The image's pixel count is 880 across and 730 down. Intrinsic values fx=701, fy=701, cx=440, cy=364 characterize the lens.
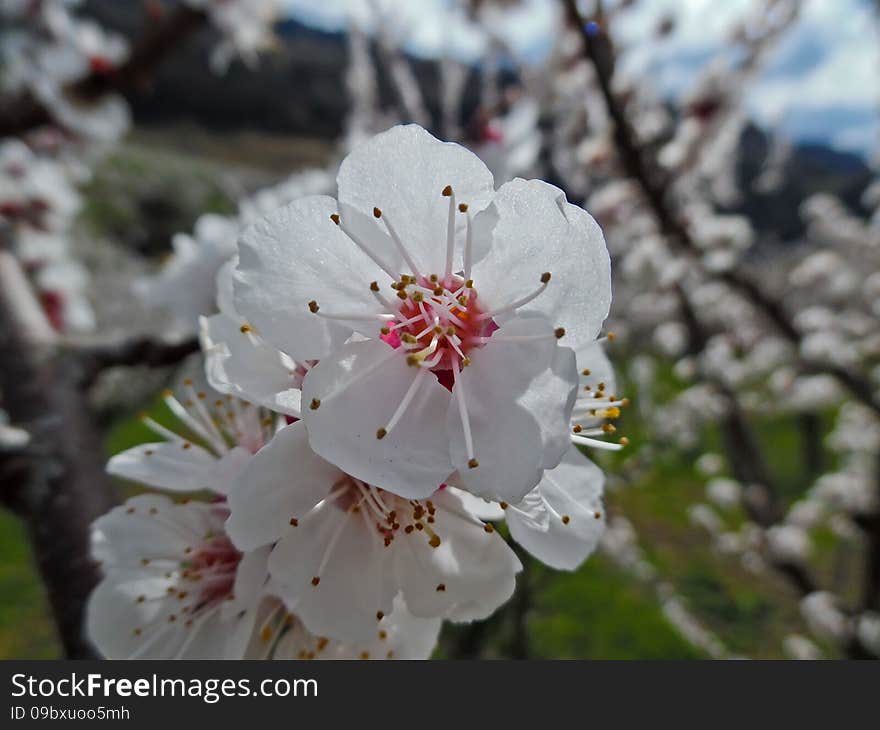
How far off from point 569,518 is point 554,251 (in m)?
0.17

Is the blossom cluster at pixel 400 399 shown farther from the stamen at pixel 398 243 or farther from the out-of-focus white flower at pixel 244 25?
the out-of-focus white flower at pixel 244 25

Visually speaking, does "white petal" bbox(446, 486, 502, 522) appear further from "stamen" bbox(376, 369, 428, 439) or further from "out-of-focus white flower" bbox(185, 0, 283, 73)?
"out-of-focus white flower" bbox(185, 0, 283, 73)

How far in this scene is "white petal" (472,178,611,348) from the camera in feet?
1.23

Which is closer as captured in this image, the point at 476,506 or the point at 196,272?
the point at 476,506

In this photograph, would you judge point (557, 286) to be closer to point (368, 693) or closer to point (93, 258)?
point (368, 693)

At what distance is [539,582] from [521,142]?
838mm

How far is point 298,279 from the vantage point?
391 mm

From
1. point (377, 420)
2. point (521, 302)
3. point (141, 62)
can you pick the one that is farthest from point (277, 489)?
point (141, 62)

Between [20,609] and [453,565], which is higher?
[453,565]

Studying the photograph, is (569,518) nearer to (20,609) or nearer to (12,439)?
(12,439)

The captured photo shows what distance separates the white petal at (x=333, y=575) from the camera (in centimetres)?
43

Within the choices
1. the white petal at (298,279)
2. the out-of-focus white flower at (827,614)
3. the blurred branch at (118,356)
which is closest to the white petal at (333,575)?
the white petal at (298,279)

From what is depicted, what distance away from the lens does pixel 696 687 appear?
2.10 feet

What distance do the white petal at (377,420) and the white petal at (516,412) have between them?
1 centimetres
